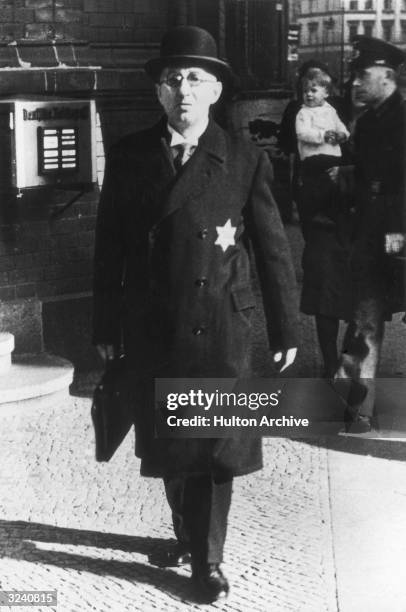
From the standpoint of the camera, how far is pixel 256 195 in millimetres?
4418

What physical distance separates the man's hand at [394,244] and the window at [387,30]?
0.78 m

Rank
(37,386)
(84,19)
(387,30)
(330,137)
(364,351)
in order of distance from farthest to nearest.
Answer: (37,386) → (84,19) → (364,351) → (330,137) → (387,30)

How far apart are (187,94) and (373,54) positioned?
803 mm

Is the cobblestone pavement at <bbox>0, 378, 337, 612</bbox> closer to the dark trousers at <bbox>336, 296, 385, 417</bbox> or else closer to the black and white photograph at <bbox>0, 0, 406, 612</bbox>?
the black and white photograph at <bbox>0, 0, 406, 612</bbox>

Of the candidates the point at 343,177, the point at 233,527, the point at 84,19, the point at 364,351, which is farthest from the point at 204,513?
the point at 84,19

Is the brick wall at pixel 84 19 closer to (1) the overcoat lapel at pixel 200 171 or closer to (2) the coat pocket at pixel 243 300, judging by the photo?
(1) the overcoat lapel at pixel 200 171

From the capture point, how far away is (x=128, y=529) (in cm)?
490

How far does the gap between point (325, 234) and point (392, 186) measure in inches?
13.3

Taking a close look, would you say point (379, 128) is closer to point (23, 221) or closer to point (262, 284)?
point (262, 284)

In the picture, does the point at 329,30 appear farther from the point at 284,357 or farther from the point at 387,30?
the point at 284,357

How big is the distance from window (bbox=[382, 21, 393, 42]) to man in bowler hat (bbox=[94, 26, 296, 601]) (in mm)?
657

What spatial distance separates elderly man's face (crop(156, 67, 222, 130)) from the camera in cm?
437

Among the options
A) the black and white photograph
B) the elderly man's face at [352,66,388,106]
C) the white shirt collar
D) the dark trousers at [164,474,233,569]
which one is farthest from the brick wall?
the dark trousers at [164,474,233,569]

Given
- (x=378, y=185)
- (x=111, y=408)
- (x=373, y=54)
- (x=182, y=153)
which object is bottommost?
(x=111, y=408)
